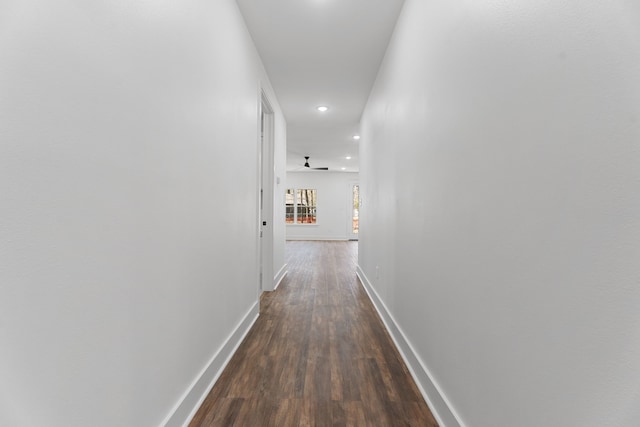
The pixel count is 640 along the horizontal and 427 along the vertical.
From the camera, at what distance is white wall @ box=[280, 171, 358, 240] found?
1196 cm

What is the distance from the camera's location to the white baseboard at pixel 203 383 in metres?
1.51

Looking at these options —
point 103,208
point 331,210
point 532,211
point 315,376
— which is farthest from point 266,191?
point 331,210

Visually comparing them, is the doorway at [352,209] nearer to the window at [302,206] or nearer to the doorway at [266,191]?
the window at [302,206]

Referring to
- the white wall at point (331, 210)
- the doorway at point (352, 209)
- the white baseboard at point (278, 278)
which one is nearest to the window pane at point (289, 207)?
the white wall at point (331, 210)

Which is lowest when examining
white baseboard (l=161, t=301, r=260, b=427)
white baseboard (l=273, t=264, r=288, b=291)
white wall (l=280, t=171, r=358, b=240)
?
white baseboard (l=273, t=264, r=288, b=291)

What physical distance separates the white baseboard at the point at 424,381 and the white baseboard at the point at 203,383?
49.0 inches

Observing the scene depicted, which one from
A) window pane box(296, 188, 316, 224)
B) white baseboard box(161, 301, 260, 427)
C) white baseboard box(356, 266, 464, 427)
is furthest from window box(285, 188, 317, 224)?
white baseboard box(161, 301, 260, 427)

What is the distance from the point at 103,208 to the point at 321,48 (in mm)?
2687

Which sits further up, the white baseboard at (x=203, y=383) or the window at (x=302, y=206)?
the window at (x=302, y=206)

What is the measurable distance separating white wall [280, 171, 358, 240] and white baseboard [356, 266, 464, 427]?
8.92 m

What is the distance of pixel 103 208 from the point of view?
1002mm

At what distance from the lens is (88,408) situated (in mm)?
949

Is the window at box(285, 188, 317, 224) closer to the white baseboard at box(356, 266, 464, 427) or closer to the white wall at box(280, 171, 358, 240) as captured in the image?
the white wall at box(280, 171, 358, 240)

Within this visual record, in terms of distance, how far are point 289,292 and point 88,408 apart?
133 inches
